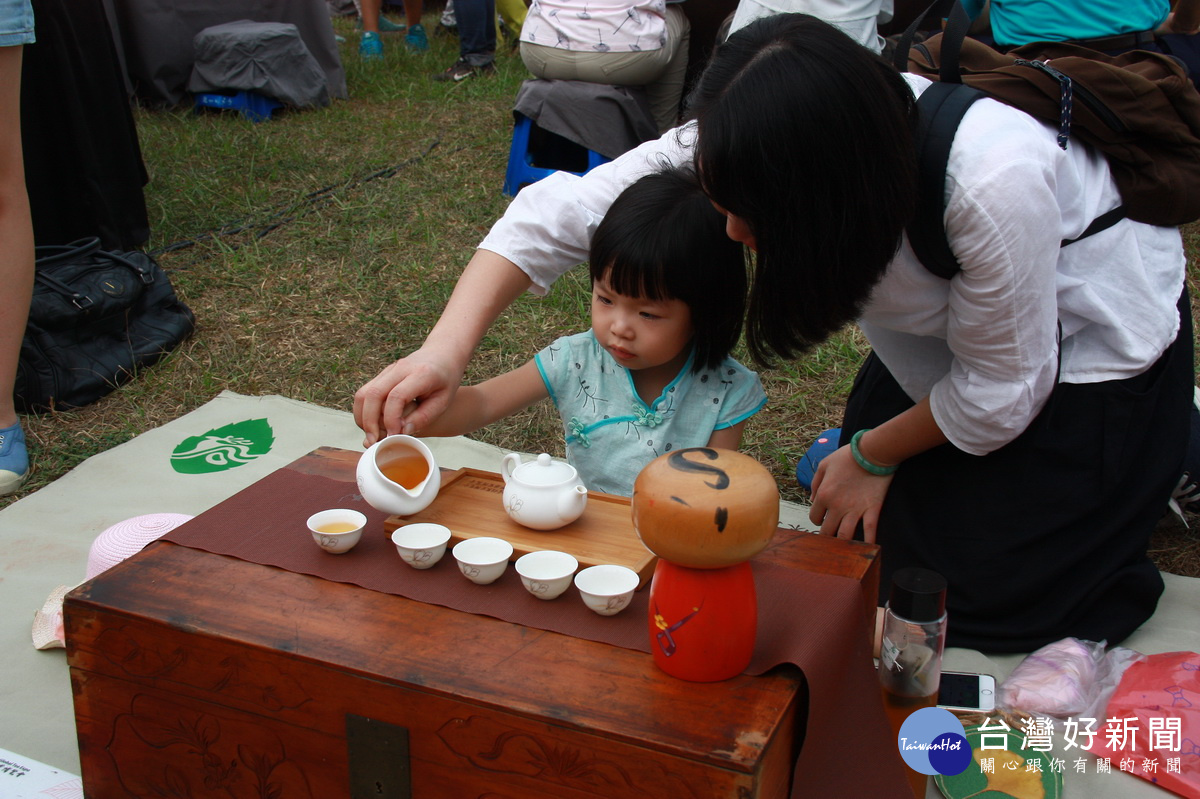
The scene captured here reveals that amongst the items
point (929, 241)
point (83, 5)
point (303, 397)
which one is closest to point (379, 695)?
point (929, 241)

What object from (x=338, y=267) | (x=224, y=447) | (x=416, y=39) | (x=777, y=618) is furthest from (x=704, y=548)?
(x=416, y=39)

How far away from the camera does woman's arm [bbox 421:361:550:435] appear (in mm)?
1607

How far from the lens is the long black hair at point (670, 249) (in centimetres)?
153

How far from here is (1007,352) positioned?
141 centimetres

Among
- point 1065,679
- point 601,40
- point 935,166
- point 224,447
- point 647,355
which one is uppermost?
point 935,166

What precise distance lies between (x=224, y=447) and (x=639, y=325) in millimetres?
1351

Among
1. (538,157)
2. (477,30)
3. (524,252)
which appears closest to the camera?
(524,252)

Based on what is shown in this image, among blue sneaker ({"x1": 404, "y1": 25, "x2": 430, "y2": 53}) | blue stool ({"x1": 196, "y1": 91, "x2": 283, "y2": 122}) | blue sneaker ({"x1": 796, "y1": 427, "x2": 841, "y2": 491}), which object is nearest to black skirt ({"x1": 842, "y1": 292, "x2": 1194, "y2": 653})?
blue sneaker ({"x1": 796, "y1": 427, "x2": 841, "y2": 491})

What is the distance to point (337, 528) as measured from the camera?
4.32ft

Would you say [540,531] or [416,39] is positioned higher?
[540,531]

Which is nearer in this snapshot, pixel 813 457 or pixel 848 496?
pixel 848 496

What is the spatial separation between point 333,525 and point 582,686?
45 centimetres

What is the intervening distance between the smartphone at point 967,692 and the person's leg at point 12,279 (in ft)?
6.66

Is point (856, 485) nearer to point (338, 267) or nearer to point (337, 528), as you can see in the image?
point (337, 528)
